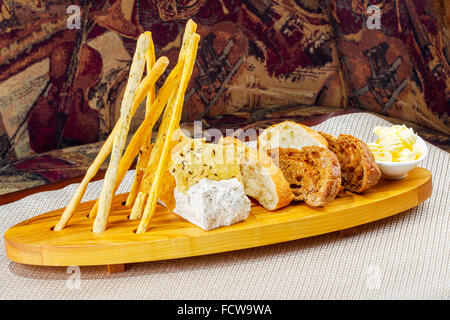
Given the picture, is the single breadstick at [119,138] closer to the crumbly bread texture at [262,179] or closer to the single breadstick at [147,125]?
the single breadstick at [147,125]

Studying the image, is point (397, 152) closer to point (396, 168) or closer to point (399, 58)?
point (396, 168)

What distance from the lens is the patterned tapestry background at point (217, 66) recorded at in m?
1.62

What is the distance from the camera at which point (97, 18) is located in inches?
67.0

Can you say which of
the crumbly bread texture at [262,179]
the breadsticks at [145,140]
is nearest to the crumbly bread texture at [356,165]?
the crumbly bread texture at [262,179]

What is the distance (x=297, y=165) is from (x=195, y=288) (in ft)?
1.07

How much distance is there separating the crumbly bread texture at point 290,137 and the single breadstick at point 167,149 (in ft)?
0.75

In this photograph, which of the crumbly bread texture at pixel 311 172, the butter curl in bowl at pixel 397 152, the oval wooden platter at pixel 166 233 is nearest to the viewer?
the oval wooden platter at pixel 166 233

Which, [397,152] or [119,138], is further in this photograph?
[397,152]

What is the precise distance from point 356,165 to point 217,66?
100 cm

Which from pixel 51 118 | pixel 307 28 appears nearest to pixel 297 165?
pixel 51 118

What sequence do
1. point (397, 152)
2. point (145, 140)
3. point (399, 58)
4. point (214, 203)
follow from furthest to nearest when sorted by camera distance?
point (399, 58) < point (397, 152) < point (145, 140) < point (214, 203)

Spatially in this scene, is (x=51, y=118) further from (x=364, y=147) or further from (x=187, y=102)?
(x=364, y=147)

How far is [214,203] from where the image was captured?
904 millimetres

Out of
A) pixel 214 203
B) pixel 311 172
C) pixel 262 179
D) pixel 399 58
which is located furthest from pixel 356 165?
pixel 399 58
